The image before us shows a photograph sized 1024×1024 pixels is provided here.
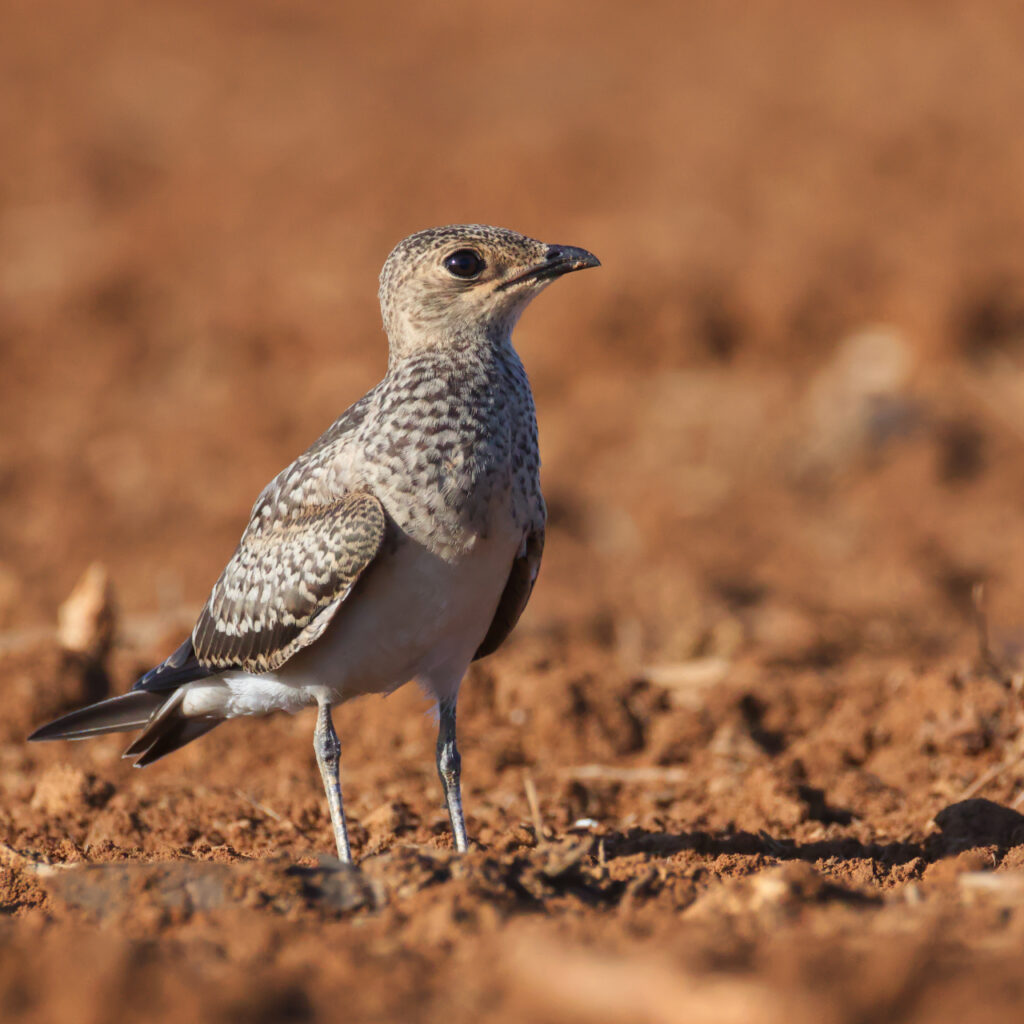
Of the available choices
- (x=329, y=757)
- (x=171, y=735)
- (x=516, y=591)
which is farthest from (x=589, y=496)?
(x=329, y=757)

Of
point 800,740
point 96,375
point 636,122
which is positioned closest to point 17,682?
point 800,740

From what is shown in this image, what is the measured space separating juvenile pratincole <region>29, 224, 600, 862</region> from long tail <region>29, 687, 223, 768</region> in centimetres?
4

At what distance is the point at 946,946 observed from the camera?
3.17 meters

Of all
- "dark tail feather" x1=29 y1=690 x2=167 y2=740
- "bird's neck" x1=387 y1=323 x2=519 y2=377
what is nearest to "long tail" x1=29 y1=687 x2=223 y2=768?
"dark tail feather" x1=29 y1=690 x2=167 y2=740

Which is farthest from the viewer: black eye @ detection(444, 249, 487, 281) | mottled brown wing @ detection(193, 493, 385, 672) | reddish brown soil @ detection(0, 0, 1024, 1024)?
black eye @ detection(444, 249, 487, 281)

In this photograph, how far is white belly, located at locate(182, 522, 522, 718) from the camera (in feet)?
16.1

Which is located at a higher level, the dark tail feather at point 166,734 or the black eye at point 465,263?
the black eye at point 465,263

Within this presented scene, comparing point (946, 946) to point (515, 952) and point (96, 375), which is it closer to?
point (515, 952)

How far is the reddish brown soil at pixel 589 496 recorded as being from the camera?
3.46 meters

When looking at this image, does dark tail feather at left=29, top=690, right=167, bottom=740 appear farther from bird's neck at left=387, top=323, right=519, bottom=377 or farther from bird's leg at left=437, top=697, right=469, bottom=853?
bird's neck at left=387, top=323, right=519, bottom=377

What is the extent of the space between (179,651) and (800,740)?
2886mm

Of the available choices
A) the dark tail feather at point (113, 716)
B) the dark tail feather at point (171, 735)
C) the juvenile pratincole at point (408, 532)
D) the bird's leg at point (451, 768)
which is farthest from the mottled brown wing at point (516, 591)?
the dark tail feather at point (113, 716)

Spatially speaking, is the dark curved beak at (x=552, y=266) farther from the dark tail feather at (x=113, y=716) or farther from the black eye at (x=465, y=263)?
the dark tail feather at (x=113, y=716)

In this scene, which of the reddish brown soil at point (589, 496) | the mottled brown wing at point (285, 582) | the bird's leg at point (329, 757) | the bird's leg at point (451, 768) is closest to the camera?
the reddish brown soil at point (589, 496)
